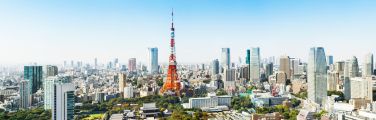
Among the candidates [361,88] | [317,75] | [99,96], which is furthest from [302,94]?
[99,96]

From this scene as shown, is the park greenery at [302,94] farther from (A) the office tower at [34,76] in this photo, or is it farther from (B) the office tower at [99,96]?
(A) the office tower at [34,76]

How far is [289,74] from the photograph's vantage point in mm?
16703

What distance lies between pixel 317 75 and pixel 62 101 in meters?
7.22

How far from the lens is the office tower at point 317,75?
997 centimetres

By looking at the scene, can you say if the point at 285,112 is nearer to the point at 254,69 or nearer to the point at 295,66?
the point at 254,69

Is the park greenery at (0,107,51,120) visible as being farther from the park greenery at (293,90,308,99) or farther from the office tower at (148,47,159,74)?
the office tower at (148,47,159,74)

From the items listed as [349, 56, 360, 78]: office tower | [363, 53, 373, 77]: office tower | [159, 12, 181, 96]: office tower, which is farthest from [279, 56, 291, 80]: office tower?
[159, 12, 181, 96]: office tower

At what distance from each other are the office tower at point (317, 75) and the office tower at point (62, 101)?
6838 millimetres

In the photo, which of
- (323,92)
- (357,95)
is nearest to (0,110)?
(323,92)

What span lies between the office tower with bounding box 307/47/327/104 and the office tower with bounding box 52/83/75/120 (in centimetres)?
684

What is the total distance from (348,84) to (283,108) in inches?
114

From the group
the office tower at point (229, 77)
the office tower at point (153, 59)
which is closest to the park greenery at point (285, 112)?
the office tower at point (229, 77)

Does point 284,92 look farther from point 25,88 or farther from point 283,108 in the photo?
point 25,88

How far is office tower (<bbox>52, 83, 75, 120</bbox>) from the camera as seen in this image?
19.0ft
